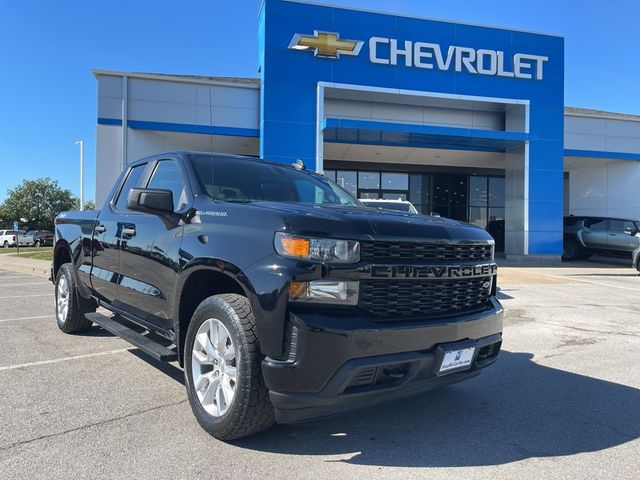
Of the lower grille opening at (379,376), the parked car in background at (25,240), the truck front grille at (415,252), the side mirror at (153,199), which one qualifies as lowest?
the parked car in background at (25,240)

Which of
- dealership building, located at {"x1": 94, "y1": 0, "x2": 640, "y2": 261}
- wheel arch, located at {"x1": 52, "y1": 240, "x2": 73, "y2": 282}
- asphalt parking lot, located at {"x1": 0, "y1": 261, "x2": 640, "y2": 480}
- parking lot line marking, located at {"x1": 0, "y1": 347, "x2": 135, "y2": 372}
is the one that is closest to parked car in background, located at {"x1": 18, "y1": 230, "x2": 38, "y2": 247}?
dealership building, located at {"x1": 94, "y1": 0, "x2": 640, "y2": 261}

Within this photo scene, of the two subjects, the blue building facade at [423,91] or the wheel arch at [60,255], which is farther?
the blue building facade at [423,91]

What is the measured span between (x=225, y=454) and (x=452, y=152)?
2058cm

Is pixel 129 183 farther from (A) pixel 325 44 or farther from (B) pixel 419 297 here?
(A) pixel 325 44

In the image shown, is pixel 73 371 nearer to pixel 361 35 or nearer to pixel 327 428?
pixel 327 428

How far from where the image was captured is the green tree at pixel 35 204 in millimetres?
68688

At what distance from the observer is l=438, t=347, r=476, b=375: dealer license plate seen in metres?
3.09

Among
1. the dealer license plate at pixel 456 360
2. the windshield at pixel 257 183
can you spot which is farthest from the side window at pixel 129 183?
the dealer license plate at pixel 456 360

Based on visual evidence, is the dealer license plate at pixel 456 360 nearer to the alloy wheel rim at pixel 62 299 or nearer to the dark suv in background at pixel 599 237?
the alloy wheel rim at pixel 62 299

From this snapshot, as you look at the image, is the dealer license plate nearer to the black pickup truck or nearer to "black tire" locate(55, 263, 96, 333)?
the black pickup truck

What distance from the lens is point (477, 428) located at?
353cm

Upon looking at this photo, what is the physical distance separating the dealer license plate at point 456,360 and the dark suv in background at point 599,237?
18.0 m

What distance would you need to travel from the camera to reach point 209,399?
329 centimetres

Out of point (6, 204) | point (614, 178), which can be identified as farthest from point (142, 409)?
point (6, 204)
